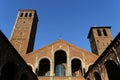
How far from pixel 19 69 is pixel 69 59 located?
9085mm

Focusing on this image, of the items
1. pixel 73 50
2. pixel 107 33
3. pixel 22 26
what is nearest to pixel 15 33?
pixel 22 26

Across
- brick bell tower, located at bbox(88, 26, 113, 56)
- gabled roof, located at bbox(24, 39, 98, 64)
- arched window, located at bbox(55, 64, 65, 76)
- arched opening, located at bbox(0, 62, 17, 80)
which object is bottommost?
arched opening, located at bbox(0, 62, 17, 80)

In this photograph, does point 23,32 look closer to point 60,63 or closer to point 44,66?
point 44,66

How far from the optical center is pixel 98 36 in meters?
30.9

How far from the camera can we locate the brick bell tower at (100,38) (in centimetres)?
2931

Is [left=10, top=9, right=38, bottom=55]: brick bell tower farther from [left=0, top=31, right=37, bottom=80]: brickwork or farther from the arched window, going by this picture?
[left=0, top=31, right=37, bottom=80]: brickwork

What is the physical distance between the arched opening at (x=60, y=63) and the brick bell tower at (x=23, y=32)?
20.6ft

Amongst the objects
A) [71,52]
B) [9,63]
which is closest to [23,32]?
[71,52]

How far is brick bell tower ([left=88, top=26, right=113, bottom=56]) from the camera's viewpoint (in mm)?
29309

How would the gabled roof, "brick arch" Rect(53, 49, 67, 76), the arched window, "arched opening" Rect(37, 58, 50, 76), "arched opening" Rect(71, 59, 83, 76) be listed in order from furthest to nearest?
"arched opening" Rect(71, 59, 83, 76) → "arched opening" Rect(37, 58, 50, 76) → the gabled roof → "brick arch" Rect(53, 49, 67, 76) → the arched window

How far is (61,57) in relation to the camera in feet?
74.0

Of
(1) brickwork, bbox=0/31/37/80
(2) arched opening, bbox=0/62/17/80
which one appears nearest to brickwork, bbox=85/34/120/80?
(1) brickwork, bbox=0/31/37/80

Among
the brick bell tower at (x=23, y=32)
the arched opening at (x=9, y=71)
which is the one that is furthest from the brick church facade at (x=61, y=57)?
the arched opening at (x=9, y=71)

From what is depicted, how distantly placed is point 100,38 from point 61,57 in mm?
12429
